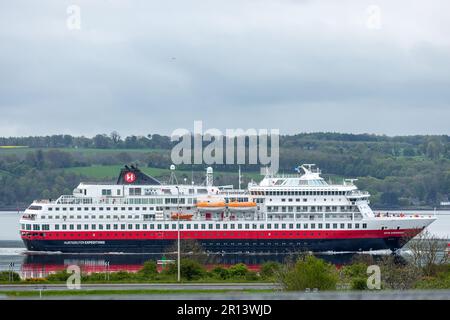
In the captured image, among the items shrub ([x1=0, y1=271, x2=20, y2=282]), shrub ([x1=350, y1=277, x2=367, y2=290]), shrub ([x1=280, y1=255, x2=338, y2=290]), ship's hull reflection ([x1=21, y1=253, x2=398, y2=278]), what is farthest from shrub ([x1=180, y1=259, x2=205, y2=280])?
shrub ([x1=350, y1=277, x2=367, y2=290])

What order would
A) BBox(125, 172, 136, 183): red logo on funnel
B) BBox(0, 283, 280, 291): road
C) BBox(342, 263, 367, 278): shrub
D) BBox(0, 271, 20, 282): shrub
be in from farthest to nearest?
BBox(125, 172, 136, 183): red logo on funnel
BBox(0, 271, 20, 282): shrub
BBox(342, 263, 367, 278): shrub
BBox(0, 283, 280, 291): road

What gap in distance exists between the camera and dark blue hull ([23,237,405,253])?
75438mm

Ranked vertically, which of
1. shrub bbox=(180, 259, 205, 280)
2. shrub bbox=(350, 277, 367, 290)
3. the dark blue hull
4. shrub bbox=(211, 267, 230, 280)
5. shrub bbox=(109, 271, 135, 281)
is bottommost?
the dark blue hull

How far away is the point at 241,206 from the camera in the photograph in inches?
2997

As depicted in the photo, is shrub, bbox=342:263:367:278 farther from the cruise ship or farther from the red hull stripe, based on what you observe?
the red hull stripe

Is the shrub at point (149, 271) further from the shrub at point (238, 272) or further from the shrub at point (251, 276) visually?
the shrub at point (251, 276)

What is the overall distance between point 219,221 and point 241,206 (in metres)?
1.72

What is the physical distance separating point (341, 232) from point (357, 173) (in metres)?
71.9

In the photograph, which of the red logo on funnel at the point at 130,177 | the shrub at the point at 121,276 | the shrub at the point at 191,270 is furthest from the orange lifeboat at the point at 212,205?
the shrub at the point at 121,276

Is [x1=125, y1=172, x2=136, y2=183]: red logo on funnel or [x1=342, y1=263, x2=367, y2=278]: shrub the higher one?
[x1=125, y1=172, x2=136, y2=183]: red logo on funnel

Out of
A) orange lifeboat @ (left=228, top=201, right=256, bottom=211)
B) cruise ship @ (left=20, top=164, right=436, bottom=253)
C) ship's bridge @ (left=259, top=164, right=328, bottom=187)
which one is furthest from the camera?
ship's bridge @ (left=259, top=164, right=328, bottom=187)

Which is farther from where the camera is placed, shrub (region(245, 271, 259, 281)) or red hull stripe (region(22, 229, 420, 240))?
red hull stripe (region(22, 229, 420, 240))

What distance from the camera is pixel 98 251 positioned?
75.9 meters
